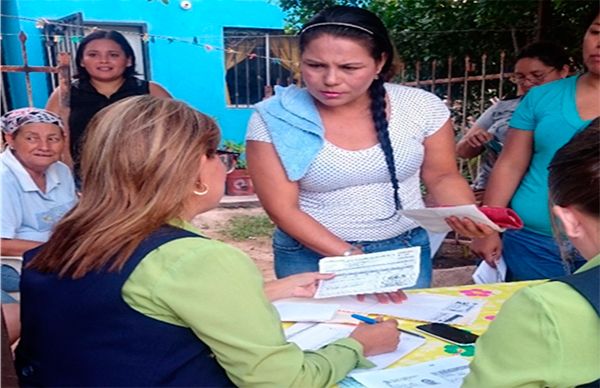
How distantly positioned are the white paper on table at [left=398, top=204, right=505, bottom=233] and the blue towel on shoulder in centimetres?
36

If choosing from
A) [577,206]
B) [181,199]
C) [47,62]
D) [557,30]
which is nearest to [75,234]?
[181,199]

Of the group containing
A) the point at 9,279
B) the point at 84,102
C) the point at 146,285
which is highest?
the point at 84,102

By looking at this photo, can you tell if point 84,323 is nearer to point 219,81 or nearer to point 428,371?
point 428,371

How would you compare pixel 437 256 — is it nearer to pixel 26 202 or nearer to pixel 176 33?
pixel 26 202

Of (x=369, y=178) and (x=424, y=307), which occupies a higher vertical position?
(x=369, y=178)

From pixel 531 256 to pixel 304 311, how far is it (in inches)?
38.0

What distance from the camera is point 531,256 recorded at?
7.16ft

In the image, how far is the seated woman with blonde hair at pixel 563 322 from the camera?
92cm

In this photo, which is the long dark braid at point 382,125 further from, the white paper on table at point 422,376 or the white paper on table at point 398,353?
the white paper on table at point 422,376

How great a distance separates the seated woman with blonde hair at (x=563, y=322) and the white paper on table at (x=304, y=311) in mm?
648

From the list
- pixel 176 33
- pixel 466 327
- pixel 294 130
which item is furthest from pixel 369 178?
pixel 176 33

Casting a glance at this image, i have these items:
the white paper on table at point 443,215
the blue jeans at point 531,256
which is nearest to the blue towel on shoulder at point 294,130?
the white paper on table at point 443,215

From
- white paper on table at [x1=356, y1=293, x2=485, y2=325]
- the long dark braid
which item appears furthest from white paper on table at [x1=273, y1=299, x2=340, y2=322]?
the long dark braid

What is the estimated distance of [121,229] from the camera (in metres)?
1.14
